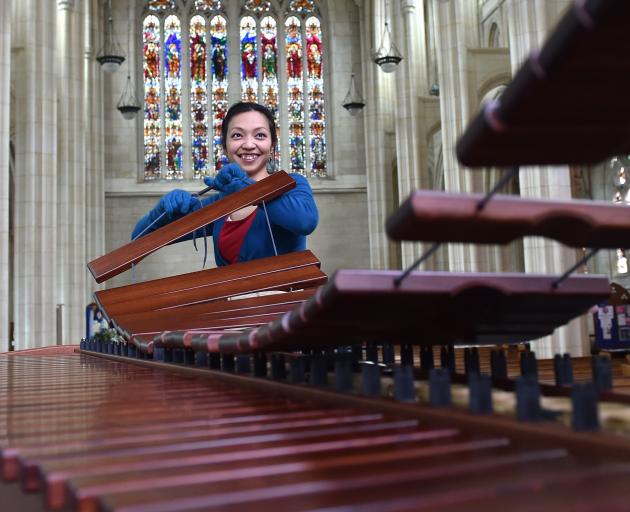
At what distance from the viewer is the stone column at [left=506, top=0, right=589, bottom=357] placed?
10734mm

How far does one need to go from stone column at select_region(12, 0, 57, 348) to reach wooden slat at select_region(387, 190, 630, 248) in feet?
51.0

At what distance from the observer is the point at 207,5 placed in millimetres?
27656

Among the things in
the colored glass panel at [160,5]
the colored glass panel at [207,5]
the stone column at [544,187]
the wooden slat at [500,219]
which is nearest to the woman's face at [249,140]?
the wooden slat at [500,219]

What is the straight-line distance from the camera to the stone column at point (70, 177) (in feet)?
65.1

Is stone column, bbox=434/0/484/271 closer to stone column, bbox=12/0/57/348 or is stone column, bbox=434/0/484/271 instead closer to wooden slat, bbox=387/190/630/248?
stone column, bbox=12/0/57/348

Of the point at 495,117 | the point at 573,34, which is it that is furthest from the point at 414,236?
the point at 573,34

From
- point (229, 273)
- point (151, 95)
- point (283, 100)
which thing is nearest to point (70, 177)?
Answer: point (151, 95)

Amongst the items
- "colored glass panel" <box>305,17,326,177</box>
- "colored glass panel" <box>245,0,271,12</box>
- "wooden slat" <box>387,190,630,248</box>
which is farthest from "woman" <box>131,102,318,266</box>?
"colored glass panel" <box>245,0,271,12</box>

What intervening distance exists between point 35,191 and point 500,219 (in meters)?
15.7

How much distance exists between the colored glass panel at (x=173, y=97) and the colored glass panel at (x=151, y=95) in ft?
0.88

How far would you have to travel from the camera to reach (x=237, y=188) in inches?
171

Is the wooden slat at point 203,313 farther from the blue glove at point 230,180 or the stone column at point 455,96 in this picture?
the stone column at point 455,96

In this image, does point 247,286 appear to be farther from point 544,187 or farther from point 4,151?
point 4,151

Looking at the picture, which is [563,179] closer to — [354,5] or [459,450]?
[459,450]
